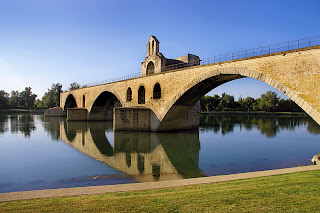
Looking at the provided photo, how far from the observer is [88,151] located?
59.5 ft

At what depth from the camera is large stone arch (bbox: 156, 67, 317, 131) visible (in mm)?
15555

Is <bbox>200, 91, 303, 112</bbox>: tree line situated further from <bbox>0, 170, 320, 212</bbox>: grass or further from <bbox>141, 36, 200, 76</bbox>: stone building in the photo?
<bbox>0, 170, 320, 212</bbox>: grass

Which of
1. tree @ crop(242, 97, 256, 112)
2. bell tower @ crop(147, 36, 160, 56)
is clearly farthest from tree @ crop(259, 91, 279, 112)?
bell tower @ crop(147, 36, 160, 56)

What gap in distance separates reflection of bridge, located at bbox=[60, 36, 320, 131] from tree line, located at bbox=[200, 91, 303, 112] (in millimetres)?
56559

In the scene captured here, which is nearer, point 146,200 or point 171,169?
point 146,200

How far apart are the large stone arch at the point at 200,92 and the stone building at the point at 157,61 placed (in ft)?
20.1

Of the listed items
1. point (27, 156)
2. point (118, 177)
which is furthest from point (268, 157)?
point (27, 156)

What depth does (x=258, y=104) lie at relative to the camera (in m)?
98.6

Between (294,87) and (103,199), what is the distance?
13767 mm

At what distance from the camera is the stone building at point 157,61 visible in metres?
31.4

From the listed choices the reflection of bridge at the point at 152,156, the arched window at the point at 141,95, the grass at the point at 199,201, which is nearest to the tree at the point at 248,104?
the arched window at the point at 141,95

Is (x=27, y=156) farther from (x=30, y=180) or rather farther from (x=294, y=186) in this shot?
(x=294, y=186)

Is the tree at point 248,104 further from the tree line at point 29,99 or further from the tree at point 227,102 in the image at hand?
the tree line at point 29,99

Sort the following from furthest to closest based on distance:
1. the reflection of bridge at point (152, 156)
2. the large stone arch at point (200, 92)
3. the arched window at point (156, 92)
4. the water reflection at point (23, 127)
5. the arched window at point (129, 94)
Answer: the arched window at point (129, 94)
the arched window at point (156, 92)
the water reflection at point (23, 127)
the large stone arch at point (200, 92)
the reflection of bridge at point (152, 156)
